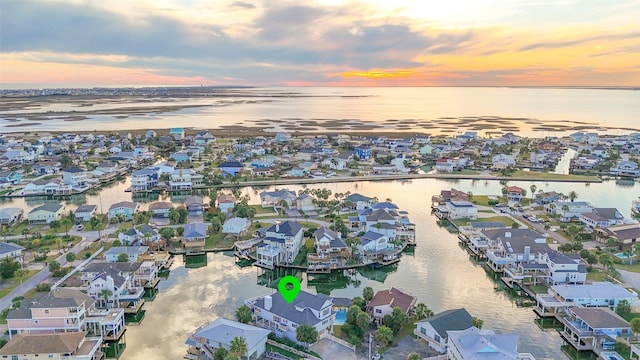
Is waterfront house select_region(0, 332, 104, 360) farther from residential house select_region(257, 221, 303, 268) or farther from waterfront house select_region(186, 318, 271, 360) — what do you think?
residential house select_region(257, 221, 303, 268)

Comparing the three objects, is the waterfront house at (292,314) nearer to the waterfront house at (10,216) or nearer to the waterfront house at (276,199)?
the waterfront house at (276,199)

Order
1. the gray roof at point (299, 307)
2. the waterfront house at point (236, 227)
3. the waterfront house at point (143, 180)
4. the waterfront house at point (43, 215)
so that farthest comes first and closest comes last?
the waterfront house at point (143, 180)
the waterfront house at point (43, 215)
the waterfront house at point (236, 227)
the gray roof at point (299, 307)

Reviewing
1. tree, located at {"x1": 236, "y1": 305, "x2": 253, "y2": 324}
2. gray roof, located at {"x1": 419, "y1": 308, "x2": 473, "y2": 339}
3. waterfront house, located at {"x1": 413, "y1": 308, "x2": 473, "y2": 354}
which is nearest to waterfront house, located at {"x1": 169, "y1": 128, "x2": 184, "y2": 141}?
tree, located at {"x1": 236, "y1": 305, "x2": 253, "y2": 324}

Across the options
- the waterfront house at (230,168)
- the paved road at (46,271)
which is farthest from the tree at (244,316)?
the waterfront house at (230,168)

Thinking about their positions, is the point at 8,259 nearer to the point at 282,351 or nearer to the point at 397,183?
the point at 282,351

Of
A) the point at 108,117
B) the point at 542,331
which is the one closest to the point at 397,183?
the point at 542,331

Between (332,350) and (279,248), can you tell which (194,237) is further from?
(332,350)

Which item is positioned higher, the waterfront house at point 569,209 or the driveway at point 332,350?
the waterfront house at point 569,209

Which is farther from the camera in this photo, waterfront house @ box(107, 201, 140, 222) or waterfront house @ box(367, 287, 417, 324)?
waterfront house @ box(107, 201, 140, 222)
